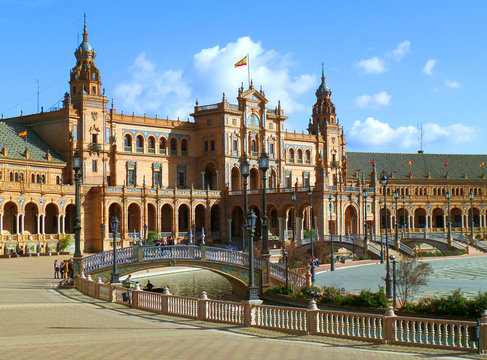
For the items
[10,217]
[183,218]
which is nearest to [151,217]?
[183,218]

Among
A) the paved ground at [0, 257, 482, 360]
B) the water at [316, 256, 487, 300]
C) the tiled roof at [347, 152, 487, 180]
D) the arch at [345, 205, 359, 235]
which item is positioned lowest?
the water at [316, 256, 487, 300]

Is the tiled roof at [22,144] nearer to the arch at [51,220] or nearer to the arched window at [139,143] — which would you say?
the arch at [51,220]

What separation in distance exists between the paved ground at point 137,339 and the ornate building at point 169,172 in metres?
41.7

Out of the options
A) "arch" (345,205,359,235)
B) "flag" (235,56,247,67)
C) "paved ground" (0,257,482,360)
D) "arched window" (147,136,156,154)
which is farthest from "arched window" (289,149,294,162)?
"paved ground" (0,257,482,360)

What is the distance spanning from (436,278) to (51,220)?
44.2 meters

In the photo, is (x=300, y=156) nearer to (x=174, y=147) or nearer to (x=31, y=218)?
(x=174, y=147)

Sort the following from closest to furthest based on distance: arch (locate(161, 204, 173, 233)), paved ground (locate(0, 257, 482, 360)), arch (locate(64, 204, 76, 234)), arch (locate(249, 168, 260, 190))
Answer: paved ground (locate(0, 257, 482, 360)), arch (locate(64, 204, 76, 234)), arch (locate(161, 204, 173, 233)), arch (locate(249, 168, 260, 190))

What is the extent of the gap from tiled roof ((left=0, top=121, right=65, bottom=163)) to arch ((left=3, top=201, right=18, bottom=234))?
5256 mm

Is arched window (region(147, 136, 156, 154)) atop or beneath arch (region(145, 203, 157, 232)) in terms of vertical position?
atop

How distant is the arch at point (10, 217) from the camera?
7181 cm

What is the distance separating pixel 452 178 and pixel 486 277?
74771mm

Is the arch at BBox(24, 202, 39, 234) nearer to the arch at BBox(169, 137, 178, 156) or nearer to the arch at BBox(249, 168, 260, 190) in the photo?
the arch at BBox(169, 137, 178, 156)

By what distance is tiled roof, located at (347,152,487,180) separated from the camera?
118825mm

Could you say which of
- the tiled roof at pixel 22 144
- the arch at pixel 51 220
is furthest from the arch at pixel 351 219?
the tiled roof at pixel 22 144
